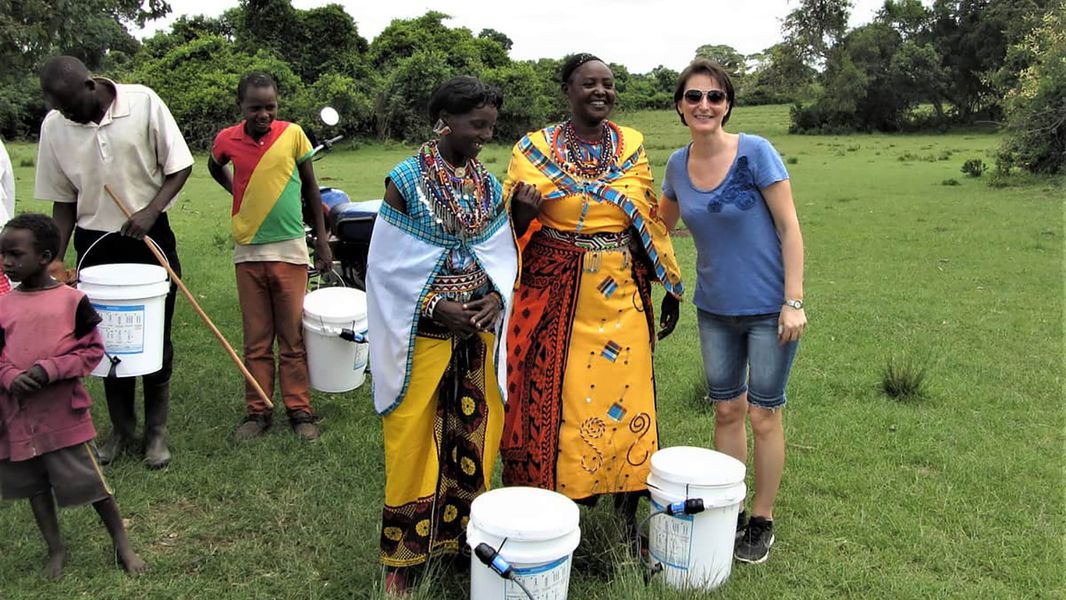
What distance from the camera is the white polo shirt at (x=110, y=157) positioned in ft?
12.9

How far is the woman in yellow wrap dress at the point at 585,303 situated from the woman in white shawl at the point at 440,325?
251 mm

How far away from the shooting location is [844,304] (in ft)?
24.9

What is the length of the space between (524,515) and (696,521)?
702mm

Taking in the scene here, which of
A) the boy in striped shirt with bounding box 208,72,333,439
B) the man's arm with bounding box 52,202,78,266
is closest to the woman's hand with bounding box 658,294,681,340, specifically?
the boy in striped shirt with bounding box 208,72,333,439

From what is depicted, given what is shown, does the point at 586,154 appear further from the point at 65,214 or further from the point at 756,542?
the point at 65,214

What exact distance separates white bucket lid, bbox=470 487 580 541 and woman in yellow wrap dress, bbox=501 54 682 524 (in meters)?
0.52

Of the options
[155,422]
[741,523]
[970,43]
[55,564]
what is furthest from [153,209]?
[970,43]

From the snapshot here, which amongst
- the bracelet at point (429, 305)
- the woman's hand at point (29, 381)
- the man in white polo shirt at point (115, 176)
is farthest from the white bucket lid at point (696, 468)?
the man in white polo shirt at point (115, 176)

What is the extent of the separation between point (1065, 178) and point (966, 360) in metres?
12.0

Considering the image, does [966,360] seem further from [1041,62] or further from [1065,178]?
[1041,62]

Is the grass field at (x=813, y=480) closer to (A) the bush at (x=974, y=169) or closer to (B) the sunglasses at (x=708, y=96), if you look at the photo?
(B) the sunglasses at (x=708, y=96)

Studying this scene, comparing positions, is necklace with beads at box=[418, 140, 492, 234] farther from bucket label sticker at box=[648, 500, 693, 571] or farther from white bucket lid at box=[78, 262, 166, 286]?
white bucket lid at box=[78, 262, 166, 286]

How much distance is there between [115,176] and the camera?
3967 mm

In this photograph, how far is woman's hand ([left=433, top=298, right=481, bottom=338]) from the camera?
9.21 ft
